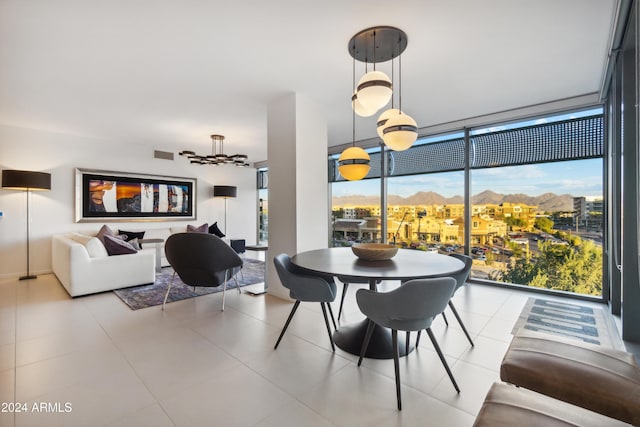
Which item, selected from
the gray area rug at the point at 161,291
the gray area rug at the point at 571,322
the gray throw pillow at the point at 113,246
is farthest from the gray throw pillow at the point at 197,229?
the gray area rug at the point at 571,322

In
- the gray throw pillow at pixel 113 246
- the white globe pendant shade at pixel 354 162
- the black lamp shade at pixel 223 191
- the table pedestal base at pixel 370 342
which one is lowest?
the table pedestal base at pixel 370 342

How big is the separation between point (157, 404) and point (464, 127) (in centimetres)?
508

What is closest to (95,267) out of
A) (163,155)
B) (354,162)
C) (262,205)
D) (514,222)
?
(163,155)

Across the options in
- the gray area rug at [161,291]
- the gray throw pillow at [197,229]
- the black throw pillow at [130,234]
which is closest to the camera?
the gray area rug at [161,291]

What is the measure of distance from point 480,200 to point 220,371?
14.2 ft

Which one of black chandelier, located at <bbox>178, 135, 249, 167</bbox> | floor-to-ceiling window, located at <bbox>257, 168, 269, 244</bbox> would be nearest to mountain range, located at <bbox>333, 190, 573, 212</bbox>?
black chandelier, located at <bbox>178, 135, 249, 167</bbox>

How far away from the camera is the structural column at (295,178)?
3662 millimetres

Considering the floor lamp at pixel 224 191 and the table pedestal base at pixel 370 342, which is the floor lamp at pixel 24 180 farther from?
the table pedestal base at pixel 370 342

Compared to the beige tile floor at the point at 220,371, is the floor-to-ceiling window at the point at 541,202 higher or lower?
higher

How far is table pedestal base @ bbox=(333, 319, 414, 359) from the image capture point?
7.52 ft

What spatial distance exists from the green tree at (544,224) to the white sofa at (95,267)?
5.76 meters

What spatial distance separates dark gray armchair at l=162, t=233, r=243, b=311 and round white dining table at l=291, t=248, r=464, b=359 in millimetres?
1188

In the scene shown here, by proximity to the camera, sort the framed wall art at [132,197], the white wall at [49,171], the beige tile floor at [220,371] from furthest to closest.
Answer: the framed wall art at [132,197], the white wall at [49,171], the beige tile floor at [220,371]

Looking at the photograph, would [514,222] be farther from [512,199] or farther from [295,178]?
[295,178]
